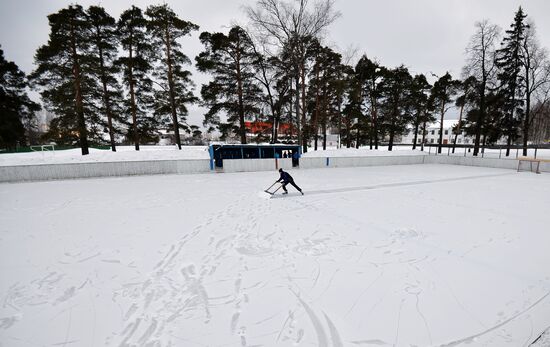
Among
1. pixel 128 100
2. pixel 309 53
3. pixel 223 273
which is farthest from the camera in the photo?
pixel 309 53

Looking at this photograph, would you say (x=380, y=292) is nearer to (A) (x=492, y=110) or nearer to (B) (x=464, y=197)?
(B) (x=464, y=197)

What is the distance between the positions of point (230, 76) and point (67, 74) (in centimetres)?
1225

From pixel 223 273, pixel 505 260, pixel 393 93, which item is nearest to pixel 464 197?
pixel 505 260

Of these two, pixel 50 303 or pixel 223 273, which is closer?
pixel 50 303

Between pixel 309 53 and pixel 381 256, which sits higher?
pixel 309 53

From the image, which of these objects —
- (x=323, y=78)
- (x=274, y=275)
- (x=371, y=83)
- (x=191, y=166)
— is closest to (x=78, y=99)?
(x=191, y=166)

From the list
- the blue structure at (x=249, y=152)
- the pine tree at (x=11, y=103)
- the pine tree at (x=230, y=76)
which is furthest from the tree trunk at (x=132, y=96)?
the pine tree at (x=11, y=103)

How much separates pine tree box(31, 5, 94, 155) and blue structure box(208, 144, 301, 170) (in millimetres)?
10658

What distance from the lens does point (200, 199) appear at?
30.7 ft

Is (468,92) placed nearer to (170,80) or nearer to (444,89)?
(444,89)

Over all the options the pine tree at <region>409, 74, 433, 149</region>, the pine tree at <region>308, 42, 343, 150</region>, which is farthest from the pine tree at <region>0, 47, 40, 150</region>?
the pine tree at <region>409, 74, 433, 149</region>

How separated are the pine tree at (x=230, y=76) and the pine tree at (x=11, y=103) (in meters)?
19.1

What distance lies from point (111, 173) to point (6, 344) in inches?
582

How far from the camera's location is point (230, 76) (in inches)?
845
